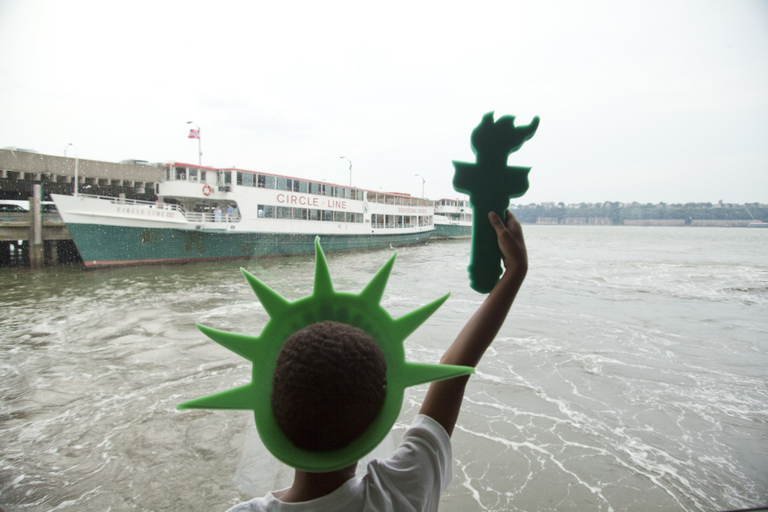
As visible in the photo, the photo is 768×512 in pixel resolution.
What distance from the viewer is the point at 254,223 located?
12.9 meters

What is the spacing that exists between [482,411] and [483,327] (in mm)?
2673

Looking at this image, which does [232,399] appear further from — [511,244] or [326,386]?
[511,244]

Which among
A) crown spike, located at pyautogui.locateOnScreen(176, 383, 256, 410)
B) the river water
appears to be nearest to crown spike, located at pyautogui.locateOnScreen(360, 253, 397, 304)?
crown spike, located at pyautogui.locateOnScreen(176, 383, 256, 410)

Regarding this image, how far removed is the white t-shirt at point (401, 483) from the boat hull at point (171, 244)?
42.0 feet

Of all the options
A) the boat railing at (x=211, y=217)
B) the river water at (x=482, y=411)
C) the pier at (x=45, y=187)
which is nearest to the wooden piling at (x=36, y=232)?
the pier at (x=45, y=187)

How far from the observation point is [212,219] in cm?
1282

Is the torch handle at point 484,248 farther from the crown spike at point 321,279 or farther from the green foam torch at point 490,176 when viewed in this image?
the crown spike at point 321,279

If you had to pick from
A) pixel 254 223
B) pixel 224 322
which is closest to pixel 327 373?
pixel 224 322

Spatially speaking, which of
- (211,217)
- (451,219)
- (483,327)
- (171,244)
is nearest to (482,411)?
(483,327)

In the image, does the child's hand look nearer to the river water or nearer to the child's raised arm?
the child's raised arm

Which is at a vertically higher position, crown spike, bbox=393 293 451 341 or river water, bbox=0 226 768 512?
crown spike, bbox=393 293 451 341

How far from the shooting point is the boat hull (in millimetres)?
10992

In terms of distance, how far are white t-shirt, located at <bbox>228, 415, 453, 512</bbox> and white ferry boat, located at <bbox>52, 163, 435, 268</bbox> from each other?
12.6m

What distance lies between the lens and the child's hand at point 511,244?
61cm
